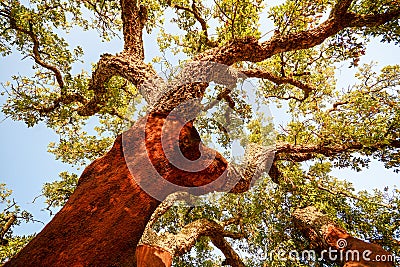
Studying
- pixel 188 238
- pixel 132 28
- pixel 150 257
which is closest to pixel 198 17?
pixel 132 28

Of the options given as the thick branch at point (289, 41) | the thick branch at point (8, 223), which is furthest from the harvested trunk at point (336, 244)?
the thick branch at point (8, 223)

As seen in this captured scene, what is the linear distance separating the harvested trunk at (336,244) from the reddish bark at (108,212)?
4.63 meters

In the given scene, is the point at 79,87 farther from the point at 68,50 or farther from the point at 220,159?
the point at 220,159

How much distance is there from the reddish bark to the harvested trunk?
4634mm

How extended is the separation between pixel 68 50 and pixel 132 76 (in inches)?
149

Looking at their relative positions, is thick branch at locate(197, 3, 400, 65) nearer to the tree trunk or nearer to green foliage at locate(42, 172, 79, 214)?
the tree trunk

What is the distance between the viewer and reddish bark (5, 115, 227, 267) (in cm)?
202

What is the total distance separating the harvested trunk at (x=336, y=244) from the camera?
16.6 feet

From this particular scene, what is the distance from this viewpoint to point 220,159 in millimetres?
3438

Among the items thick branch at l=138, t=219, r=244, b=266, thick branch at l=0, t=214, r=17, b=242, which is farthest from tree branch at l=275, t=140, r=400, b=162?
thick branch at l=0, t=214, r=17, b=242

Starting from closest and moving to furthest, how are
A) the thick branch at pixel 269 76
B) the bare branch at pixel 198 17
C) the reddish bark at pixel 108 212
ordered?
the reddish bark at pixel 108 212
the thick branch at pixel 269 76
the bare branch at pixel 198 17

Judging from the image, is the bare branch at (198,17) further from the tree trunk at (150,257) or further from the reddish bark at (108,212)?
the tree trunk at (150,257)

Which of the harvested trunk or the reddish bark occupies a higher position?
the harvested trunk

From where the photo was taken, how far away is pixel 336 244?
5570 mm
